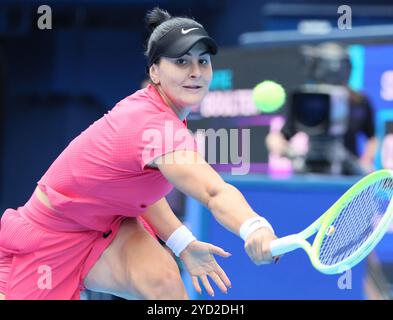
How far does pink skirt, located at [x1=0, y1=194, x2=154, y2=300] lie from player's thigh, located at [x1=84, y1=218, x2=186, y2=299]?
0.11ft

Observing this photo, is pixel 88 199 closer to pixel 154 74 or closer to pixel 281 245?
pixel 154 74

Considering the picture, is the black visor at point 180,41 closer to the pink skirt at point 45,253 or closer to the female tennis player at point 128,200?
the female tennis player at point 128,200

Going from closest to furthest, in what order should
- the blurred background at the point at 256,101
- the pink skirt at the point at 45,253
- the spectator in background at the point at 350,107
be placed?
the pink skirt at the point at 45,253
the blurred background at the point at 256,101
the spectator in background at the point at 350,107

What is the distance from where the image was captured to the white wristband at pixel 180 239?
329cm

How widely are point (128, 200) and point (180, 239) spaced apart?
32 cm

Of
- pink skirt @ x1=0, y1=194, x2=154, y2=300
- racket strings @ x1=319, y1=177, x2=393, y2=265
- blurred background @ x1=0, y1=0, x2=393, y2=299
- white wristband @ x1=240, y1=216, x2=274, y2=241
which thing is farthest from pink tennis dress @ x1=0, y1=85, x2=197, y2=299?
blurred background @ x1=0, y1=0, x2=393, y2=299

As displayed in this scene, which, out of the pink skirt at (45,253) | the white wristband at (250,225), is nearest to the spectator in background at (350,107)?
the pink skirt at (45,253)

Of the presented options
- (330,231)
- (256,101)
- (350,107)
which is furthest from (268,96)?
(330,231)

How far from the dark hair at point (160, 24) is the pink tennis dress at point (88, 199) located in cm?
17

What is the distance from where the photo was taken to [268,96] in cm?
641

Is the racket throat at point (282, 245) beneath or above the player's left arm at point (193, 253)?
above

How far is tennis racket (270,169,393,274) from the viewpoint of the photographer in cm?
280
